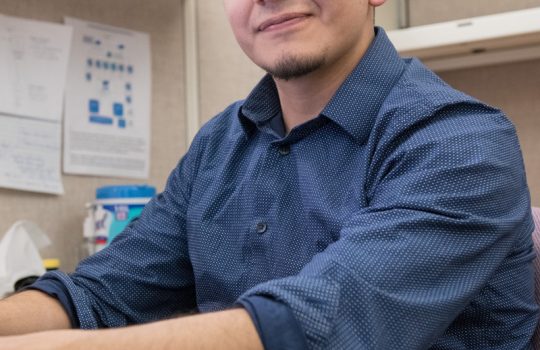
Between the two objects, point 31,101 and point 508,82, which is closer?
point 31,101

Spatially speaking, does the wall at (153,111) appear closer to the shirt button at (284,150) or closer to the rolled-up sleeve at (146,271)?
the rolled-up sleeve at (146,271)

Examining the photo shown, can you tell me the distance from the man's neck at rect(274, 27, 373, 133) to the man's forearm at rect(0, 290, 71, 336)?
412 millimetres

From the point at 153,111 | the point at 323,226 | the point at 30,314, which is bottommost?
the point at 30,314

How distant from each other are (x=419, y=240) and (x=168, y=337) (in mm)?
258

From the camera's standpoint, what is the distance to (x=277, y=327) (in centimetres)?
62

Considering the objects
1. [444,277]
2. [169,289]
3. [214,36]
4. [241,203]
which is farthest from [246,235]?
[214,36]

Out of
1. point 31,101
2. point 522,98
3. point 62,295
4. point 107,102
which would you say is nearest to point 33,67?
point 31,101

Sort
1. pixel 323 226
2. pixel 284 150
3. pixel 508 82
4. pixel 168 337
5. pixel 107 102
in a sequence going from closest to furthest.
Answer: pixel 168 337 < pixel 323 226 < pixel 284 150 < pixel 107 102 < pixel 508 82

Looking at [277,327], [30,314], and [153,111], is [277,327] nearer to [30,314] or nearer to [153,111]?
[30,314]

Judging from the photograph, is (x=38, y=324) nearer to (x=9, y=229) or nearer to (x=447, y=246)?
(x=9, y=229)

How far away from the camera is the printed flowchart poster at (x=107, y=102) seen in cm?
148

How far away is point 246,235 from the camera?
104 centimetres

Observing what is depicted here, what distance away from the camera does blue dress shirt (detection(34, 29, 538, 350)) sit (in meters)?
0.68

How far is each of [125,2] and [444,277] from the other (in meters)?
1.08
